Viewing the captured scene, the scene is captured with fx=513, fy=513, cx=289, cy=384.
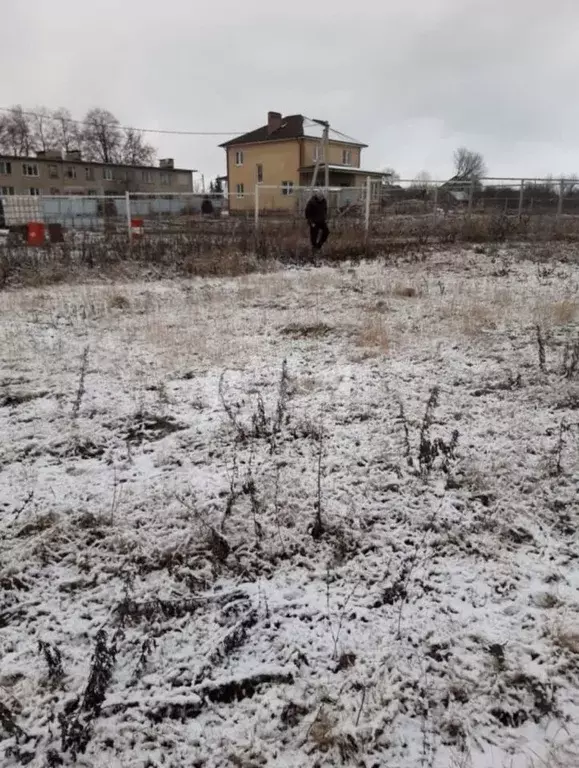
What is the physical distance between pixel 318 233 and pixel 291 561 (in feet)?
38.2

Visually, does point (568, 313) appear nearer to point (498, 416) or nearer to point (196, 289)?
point (498, 416)

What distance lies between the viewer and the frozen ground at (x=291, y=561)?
1886mm

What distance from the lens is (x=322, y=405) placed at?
454 centimetres

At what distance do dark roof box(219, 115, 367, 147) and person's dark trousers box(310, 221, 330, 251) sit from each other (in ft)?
108

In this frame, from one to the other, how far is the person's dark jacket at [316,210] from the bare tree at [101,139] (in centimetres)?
7266

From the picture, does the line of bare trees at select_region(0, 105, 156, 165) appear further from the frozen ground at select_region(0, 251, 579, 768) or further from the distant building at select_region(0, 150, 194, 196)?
the frozen ground at select_region(0, 251, 579, 768)

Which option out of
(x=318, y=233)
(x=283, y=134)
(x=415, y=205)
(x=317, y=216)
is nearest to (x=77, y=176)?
(x=283, y=134)

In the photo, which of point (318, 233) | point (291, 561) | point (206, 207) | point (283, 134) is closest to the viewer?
point (291, 561)

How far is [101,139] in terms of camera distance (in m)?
74.0

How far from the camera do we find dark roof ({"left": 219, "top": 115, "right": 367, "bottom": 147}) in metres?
42.7

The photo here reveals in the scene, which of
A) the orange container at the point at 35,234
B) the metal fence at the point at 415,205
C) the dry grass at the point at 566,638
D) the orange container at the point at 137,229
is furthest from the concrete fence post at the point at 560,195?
the dry grass at the point at 566,638

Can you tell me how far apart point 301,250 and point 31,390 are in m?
9.47

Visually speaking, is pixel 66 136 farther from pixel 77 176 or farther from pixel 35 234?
pixel 35 234

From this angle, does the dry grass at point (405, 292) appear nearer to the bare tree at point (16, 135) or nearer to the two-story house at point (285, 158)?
the two-story house at point (285, 158)
